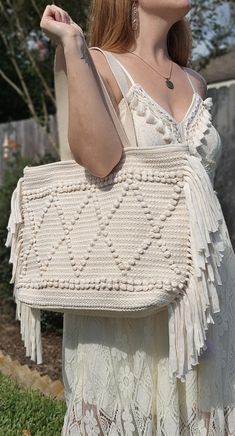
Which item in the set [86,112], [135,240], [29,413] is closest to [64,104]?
[86,112]

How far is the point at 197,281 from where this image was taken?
1.98 metres

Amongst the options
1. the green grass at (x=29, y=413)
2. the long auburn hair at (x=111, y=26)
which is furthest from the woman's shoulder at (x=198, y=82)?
the green grass at (x=29, y=413)

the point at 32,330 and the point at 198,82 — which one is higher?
the point at 198,82

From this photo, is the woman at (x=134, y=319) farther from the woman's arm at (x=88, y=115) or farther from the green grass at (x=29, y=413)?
the green grass at (x=29, y=413)

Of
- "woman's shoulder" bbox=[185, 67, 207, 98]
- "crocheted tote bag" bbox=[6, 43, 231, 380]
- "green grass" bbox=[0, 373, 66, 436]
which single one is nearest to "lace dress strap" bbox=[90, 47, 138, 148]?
"crocheted tote bag" bbox=[6, 43, 231, 380]

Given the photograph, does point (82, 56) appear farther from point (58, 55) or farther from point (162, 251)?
point (162, 251)

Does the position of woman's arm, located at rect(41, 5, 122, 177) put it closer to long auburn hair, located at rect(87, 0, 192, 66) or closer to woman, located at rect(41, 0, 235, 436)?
woman, located at rect(41, 0, 235, 436)

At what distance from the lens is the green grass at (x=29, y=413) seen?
338 centimetres

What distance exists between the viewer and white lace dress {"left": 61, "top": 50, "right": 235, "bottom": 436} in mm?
2170

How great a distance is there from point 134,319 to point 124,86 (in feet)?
2.18

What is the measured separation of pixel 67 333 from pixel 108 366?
0.71ft

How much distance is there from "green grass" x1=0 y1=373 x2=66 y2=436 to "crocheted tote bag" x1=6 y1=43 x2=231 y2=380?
4.28 ft

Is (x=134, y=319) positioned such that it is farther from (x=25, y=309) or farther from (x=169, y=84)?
(x=169, y=84)

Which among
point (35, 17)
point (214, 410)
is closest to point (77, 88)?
point (214, 410)
